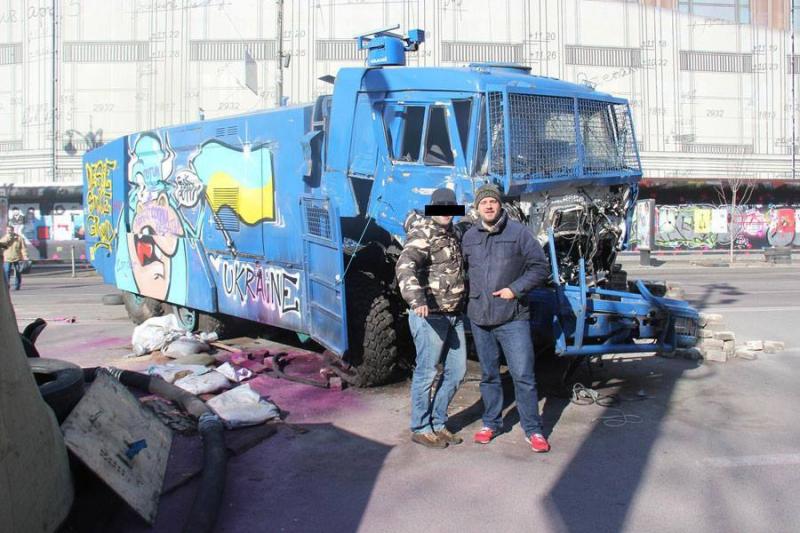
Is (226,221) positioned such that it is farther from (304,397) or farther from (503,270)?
(503,270)

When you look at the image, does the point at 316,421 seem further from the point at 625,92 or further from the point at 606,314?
the point at 625,92

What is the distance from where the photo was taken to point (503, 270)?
5297mm

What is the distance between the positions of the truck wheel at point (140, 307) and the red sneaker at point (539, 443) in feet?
25.2

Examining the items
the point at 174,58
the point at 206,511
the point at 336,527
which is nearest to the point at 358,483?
the point at 336,527

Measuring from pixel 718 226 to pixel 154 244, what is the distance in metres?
26.1

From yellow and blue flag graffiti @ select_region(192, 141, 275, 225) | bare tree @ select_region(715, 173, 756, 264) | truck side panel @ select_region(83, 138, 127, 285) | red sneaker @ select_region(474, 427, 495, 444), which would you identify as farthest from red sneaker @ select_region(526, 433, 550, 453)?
bare tree @ select_region(715, 173, 756, 264)

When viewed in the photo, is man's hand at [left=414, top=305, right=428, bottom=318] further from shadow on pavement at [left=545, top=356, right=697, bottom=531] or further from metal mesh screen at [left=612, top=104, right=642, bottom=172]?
metal mesh screen at [left=612, top=104, right=642, bottom=172]

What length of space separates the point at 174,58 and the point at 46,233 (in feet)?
32.1

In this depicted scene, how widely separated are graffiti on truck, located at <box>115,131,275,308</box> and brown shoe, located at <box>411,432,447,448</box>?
3.56 metres

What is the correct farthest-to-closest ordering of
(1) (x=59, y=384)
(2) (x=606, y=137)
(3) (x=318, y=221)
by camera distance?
(2) (x=606, y=137), (3) (x=318, y=221), (1) (x=59, y=384)

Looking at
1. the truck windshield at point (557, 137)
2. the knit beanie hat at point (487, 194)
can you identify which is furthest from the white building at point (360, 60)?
the knit beanie hat at point (487, 194)

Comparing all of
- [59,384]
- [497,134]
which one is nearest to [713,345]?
[497,134]

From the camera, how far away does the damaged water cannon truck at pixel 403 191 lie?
6.35 meters

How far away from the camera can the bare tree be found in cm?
2833
